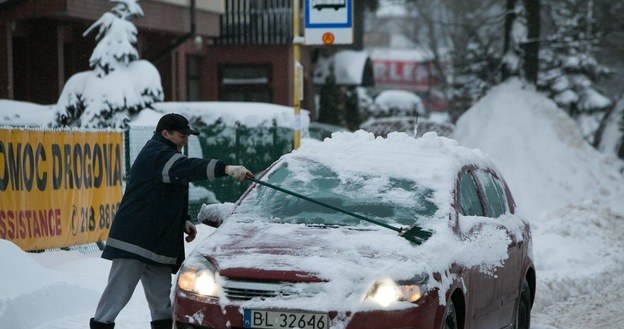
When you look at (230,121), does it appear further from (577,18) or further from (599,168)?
(577,18)

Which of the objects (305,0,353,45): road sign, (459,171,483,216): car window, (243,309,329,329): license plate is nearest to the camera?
(243,309,329,329): license plate

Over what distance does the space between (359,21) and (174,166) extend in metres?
37.0

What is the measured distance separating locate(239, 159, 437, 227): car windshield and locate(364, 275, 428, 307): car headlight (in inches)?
38.0

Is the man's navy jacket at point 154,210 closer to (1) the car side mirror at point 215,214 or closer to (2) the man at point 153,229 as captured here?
(2) the man at point 153,229

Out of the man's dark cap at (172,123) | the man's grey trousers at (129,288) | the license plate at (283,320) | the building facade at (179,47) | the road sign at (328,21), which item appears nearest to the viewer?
the license plate at (283,320)

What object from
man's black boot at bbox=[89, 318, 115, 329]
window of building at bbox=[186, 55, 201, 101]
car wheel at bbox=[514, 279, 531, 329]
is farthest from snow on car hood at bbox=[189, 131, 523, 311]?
window of building at bbox=[186, 55, 201, 101]

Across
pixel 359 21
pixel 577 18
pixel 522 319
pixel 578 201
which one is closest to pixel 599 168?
pixel 578 201

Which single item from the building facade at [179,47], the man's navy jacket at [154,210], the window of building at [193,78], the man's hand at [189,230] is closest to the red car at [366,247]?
the man's hand at [189,230]

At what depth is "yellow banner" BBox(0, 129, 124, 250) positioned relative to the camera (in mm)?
11898

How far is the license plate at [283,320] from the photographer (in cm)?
671

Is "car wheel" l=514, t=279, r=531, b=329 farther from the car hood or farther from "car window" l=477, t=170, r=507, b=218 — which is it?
the car hood

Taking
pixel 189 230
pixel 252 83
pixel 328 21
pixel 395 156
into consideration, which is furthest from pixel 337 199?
pixel 252 83

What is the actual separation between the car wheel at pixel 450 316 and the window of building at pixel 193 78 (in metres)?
23.9

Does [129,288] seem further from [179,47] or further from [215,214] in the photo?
[179,47]
